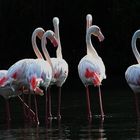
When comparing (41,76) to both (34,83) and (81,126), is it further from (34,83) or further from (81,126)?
(81,126)

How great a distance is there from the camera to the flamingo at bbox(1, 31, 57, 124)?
1562cm

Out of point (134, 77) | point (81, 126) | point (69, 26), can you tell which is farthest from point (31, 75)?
point (69, 26)

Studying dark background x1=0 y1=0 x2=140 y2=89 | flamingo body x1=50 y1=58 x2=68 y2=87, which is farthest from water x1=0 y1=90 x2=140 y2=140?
dark background x1=0 y1=0 x2=140 y2=89

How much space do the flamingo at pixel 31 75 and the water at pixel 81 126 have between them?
78cm

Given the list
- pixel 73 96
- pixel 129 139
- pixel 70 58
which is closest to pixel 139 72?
pixel 129 139

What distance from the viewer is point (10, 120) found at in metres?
16.2

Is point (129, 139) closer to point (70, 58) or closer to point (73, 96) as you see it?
point (73, 96)

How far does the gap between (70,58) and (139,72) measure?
15.8 metres

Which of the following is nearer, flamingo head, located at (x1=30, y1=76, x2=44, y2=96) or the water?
the water

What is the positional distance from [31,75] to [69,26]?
57.3 feet

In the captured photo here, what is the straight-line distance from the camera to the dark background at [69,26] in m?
31.4

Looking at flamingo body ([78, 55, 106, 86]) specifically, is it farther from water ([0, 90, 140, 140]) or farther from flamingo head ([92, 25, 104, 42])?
flamingo head ([92, 25, 104, 42])

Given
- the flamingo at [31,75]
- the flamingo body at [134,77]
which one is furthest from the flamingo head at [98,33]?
the flamingo at [31,75]

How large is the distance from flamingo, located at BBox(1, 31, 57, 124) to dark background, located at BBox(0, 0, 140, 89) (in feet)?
49.5
